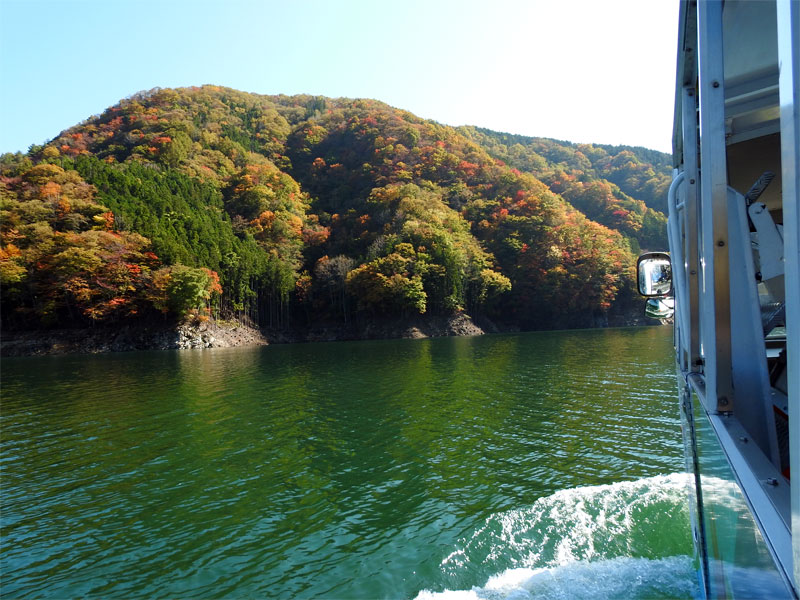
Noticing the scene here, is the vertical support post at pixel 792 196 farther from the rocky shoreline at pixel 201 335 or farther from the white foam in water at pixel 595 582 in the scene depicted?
the rocky shoreline at pixel 201 335

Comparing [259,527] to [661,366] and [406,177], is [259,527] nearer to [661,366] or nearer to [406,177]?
[661,366]

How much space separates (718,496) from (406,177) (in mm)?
71196

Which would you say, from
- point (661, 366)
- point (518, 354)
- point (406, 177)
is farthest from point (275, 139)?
point (661, 366)

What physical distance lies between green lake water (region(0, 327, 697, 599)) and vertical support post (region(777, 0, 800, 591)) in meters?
4.59

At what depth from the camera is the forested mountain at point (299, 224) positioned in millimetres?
45000

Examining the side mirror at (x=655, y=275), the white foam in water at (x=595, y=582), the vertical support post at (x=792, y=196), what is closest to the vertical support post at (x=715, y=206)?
the vertical support post at (x=792, y=196)

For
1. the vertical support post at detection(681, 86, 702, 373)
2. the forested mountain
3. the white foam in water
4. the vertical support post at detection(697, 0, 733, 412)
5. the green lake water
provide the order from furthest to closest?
the forested mountain → the green lake water → the white foam in water → the vertical support post at detection(681, 86, 702, 373) → the vertical support post at detection(697, 0, 733, 412)

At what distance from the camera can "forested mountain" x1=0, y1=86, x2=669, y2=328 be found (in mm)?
45000

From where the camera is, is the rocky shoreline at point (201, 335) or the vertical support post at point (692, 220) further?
the rocky shoreline at point (201, 335)

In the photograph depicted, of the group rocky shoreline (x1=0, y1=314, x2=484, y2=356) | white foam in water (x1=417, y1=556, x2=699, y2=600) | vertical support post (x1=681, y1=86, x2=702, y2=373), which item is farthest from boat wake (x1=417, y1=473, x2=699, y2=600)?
rocky shoreline (x1=0, y1=314, x2=484, y2=356)

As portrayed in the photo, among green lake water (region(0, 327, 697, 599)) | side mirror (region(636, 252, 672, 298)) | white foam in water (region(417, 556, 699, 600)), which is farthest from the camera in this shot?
green lake water (region(0, 327, 697, 599))

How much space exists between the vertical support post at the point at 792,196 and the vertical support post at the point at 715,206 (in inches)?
42.5

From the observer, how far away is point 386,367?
2345 cm

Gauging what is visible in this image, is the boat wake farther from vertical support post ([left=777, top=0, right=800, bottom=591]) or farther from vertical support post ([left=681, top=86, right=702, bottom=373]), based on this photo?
vertical support post ([left=777, top=0, right=800, bottom=591])
